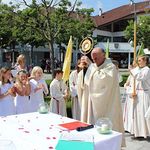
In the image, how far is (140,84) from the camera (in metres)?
7.48

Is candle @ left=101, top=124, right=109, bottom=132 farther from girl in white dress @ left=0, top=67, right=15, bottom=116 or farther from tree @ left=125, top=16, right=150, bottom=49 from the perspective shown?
tree @ left=125, top=16, right=150, bottom=49

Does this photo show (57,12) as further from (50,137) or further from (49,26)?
(50,137)

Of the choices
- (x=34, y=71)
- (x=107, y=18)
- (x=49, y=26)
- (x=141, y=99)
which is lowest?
(x=141, y=99)

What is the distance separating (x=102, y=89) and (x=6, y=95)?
2381mm

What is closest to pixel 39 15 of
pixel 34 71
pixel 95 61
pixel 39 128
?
pixel 34 71

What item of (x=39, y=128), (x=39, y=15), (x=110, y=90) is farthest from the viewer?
(x=39, y=15)

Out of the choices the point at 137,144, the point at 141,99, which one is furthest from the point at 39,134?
the point at 141,99

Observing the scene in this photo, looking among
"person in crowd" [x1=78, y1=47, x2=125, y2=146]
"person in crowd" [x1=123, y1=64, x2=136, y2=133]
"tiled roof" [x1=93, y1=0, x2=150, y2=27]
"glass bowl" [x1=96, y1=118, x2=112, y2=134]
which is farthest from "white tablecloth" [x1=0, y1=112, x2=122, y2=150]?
"tiled roof" [x1=93, y1=0, x2=150, y2=27]

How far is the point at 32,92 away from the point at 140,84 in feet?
7.89

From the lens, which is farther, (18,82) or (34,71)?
(34,71)

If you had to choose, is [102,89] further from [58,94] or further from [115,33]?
[115,33]

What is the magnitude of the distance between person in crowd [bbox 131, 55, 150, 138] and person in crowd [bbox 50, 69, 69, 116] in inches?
68.5

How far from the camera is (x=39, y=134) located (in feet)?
12.9

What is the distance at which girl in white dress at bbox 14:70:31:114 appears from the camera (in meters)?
6.98
